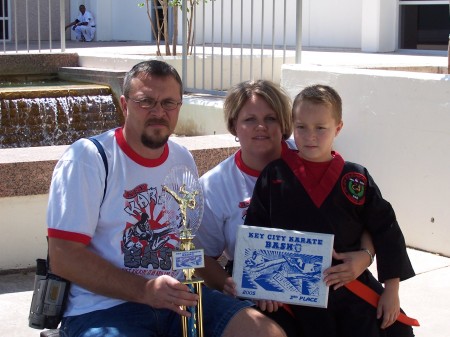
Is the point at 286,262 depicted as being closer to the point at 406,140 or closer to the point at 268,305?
the point at 268,305

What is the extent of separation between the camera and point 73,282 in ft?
9.44

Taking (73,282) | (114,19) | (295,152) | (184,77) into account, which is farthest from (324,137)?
(114,19)

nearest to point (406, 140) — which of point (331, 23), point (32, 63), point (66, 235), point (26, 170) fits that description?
point (26, 170)

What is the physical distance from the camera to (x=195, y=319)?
2811 millimetres

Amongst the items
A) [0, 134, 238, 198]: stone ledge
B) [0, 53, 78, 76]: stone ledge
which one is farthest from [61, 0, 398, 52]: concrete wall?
[0, 134, 238, 198]: stone ledge

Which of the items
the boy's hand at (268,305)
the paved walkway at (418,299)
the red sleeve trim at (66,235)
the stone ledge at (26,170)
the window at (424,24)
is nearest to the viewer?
the red sleeve trim at (66,235)

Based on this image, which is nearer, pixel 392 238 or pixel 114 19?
→ pixel 392 238

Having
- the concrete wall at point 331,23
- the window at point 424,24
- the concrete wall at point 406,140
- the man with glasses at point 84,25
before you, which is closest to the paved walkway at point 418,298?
the concrete wall at point 406,140

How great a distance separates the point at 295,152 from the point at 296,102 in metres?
0.19

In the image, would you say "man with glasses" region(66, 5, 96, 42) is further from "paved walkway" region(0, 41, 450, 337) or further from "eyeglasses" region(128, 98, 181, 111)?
"eyeglasses" region(128, 98, 181, 111)

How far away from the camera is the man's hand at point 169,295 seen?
2.71 meters

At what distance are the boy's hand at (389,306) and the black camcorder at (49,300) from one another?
1.09 meters

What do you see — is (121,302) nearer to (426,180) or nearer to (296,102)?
(296,102)

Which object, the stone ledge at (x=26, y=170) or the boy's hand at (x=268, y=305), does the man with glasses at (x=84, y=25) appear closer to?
the stone ledge at (x=26, y=170)
